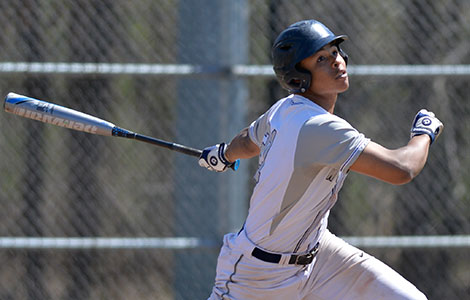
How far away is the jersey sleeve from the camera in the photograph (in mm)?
3225

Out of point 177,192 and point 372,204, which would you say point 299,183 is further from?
point 372,204

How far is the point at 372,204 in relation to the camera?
22.8 feet

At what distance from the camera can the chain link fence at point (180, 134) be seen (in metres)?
5.05

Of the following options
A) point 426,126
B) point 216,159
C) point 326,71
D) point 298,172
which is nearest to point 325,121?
point 298,172

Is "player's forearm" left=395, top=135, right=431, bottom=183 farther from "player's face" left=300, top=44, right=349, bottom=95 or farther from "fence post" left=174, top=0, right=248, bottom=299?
"fence post" left=174, top=0, right=248, bottom=299

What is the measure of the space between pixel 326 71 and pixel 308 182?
21.1 inches

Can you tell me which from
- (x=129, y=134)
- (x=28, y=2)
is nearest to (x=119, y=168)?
(x=28, y=2)

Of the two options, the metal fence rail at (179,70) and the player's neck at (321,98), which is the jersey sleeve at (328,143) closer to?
the player's neck at (321,98)

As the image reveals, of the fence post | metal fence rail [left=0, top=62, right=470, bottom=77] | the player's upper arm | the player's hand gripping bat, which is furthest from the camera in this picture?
the fence post

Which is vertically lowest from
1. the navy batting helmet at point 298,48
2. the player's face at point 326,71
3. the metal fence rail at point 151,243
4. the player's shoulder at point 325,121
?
the metal fence rail at point 151,243

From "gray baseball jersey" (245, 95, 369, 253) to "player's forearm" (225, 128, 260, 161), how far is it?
1.46ft

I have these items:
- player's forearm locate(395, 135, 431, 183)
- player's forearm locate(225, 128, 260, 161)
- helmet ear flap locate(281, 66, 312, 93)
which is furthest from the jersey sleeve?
player's forearm locate(225, 128, 260, 161)

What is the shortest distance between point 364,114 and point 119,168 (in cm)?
218

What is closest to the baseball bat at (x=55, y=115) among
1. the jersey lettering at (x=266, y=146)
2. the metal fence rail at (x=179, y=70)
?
the jersey lettering at (x=266, y=146)
